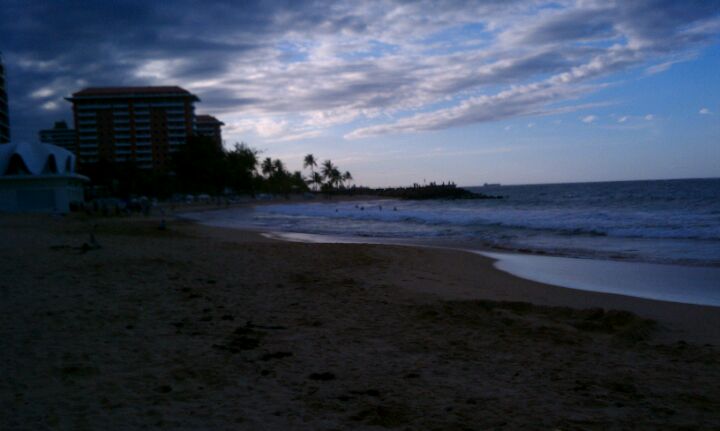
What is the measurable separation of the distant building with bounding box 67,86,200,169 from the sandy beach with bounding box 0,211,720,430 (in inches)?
4282

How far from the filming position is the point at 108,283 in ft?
26.1

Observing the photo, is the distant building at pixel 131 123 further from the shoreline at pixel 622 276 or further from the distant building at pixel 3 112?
the shoreline at pixel 622 276

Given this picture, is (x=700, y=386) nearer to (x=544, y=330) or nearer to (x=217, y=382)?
(x=544, y=330)

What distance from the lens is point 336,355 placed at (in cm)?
502

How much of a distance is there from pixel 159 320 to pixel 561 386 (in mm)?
4105

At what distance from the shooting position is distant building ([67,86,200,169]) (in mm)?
109938

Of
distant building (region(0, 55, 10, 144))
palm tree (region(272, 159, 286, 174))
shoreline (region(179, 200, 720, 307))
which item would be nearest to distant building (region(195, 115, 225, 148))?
palm tree (region(272, 159, 286, 174))

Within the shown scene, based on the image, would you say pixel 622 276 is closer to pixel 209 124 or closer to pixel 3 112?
pixel 3 112

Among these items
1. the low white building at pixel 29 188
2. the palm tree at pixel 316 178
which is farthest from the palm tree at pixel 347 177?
the low white building at pixel 29 188

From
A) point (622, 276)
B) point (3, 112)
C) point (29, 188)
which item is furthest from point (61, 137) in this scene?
point (622, 276)

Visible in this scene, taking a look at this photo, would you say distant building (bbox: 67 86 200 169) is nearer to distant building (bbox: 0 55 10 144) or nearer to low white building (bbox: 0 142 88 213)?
distant building (bbox: 0 55 10 144)

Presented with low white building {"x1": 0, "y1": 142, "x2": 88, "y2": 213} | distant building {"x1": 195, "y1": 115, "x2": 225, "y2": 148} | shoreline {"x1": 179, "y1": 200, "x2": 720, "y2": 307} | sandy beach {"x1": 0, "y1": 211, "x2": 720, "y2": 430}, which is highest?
distant building {"x1": 195, "y1": 115, "x2": 225, "y2": 148}

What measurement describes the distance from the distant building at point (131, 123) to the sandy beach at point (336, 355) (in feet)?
357

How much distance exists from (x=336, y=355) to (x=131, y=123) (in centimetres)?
11672
